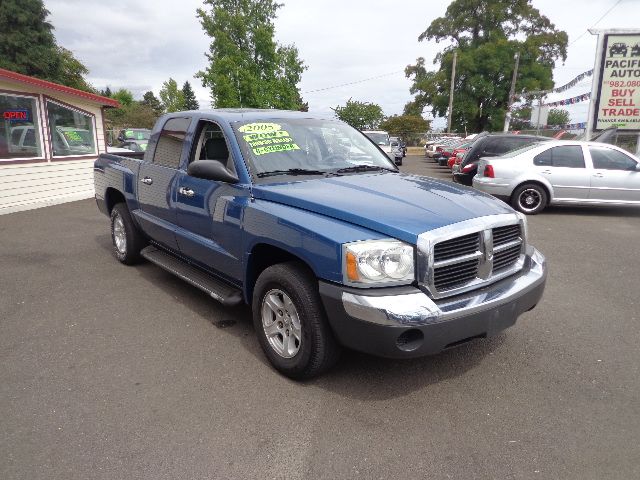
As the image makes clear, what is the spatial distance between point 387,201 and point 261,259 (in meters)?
1.05

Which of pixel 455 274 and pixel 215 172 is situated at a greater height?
pixel 215 172

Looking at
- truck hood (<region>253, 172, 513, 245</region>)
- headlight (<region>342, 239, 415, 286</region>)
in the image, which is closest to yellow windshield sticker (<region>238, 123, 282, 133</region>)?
truck hood (<region>253, 172, 513, 245</region>)

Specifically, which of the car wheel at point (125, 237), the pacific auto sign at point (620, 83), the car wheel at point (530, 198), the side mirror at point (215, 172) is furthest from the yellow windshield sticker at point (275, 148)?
the pacific auto sign at point (620, 83)

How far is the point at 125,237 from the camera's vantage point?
5746 mm

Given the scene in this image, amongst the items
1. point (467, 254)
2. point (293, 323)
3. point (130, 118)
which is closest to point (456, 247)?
point (467, 254)

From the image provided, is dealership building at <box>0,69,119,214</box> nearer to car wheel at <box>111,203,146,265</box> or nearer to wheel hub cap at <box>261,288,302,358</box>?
car wheel at <box>111,203,146,265</box>

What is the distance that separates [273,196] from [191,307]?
6.02 feet

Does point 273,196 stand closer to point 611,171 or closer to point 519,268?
point 519,268

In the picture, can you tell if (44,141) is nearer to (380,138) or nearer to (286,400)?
(286,400)

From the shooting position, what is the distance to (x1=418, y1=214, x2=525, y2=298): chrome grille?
2.72 m

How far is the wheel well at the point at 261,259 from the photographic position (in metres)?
3.33

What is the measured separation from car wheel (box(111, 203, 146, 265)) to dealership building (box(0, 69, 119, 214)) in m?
5.44

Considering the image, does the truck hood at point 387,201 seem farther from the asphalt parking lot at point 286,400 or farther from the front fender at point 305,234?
the asphalt parking lot at point 286,400

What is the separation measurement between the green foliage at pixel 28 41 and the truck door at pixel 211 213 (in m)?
41.1
